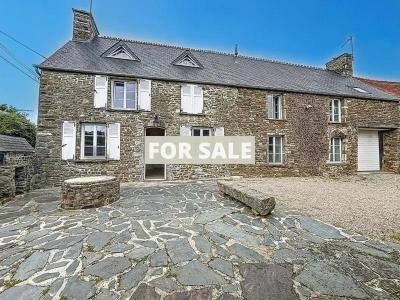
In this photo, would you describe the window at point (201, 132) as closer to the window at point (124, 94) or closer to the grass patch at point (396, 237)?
the window at point (124, 94)

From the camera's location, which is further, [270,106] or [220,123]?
[270,106]

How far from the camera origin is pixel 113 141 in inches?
340

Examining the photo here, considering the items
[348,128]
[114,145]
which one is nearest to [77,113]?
[114,145]

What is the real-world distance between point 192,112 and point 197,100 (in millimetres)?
635

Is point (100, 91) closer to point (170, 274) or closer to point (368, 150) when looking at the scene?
point (170, 274)

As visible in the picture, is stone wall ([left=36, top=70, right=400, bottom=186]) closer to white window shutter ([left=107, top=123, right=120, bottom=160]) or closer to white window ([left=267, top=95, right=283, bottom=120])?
white window shutter ([left=107, top=123, right=120, bottom=160])

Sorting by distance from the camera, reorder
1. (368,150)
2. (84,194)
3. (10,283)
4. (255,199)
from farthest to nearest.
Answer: (368,150), (84,194), (255,199), (10,283)

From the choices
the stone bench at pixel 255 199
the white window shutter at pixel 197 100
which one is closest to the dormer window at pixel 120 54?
the white window shutter at pixel 197 100

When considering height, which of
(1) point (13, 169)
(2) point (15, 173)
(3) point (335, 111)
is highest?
(3) point (335, 111)

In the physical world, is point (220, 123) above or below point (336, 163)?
above

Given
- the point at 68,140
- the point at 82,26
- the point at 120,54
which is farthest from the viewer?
the point at 82,26

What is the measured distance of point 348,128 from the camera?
37.7ft

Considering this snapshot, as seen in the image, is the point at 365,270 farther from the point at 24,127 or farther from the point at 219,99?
the point at 24,127

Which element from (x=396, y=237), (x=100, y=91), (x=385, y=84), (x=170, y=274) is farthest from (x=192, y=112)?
(x=385, y=84)
